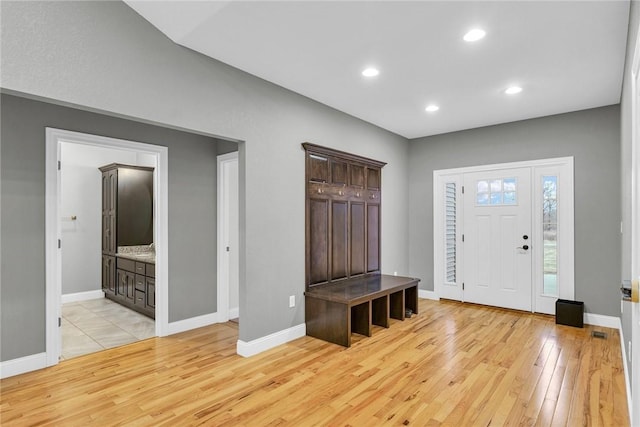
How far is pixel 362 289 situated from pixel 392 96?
88.0 inches

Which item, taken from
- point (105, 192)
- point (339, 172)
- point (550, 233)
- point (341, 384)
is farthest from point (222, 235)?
point (550, 233)

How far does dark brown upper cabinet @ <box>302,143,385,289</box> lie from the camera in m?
3.99

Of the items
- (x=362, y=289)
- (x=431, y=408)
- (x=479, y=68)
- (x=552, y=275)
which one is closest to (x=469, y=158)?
(x=552, y=275)

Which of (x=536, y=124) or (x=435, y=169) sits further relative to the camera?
(x=435, y=169)

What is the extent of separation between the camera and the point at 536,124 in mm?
4680

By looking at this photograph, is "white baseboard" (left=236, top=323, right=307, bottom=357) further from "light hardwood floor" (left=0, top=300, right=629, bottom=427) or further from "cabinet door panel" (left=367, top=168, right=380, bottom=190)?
"cabinet door panel" (left=367, top=168, right=380, bottom=190)

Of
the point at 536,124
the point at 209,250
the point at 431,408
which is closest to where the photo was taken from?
the point at 431,408

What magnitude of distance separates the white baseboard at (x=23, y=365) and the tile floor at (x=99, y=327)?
0.27m

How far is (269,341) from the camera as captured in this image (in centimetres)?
344

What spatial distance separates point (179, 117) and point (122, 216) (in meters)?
3.42

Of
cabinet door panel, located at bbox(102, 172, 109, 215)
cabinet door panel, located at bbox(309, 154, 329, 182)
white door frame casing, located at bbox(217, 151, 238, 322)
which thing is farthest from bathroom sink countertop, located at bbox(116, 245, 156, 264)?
cabinet door panel, located at bbox(309, 154, 329, 182)

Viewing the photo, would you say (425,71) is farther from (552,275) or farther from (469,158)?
(552,275)

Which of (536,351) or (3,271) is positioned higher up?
(3,271)

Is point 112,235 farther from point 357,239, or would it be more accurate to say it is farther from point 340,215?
point 357,239
